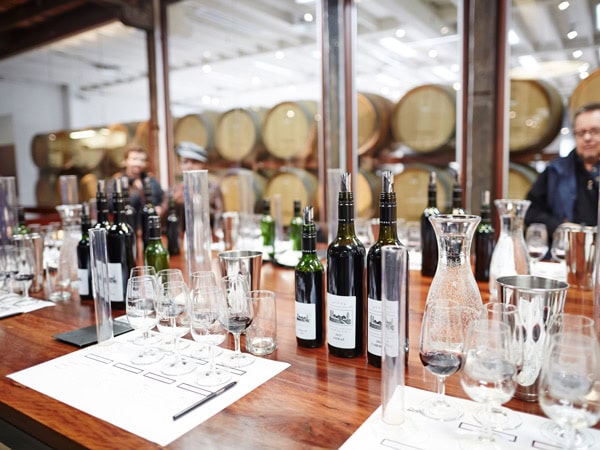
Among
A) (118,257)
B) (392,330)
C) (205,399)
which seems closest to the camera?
(392,330)

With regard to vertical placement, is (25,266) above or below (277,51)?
below

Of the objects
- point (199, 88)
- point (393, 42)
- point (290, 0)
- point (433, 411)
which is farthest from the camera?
point (199, 88)

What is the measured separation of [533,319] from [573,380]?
7.6 inches

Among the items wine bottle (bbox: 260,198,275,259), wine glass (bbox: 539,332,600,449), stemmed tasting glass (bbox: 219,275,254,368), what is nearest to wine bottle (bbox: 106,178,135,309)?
stemmed tasting glass (bbox: 219,275,254,368)

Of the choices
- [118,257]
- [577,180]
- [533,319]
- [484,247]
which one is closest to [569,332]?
[533,319]

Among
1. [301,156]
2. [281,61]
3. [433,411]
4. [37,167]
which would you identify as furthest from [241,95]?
[433,411]

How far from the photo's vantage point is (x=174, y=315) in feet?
3.36

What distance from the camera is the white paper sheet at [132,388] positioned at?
811mm

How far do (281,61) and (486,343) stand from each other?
3.92 m

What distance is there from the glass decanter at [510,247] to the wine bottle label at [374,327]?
0.60m

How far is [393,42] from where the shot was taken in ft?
12.2

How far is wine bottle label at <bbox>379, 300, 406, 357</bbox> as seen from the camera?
0.75 m

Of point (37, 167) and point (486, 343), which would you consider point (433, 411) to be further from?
point (37, 167)

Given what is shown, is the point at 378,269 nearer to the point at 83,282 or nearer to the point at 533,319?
the point at 533,319
